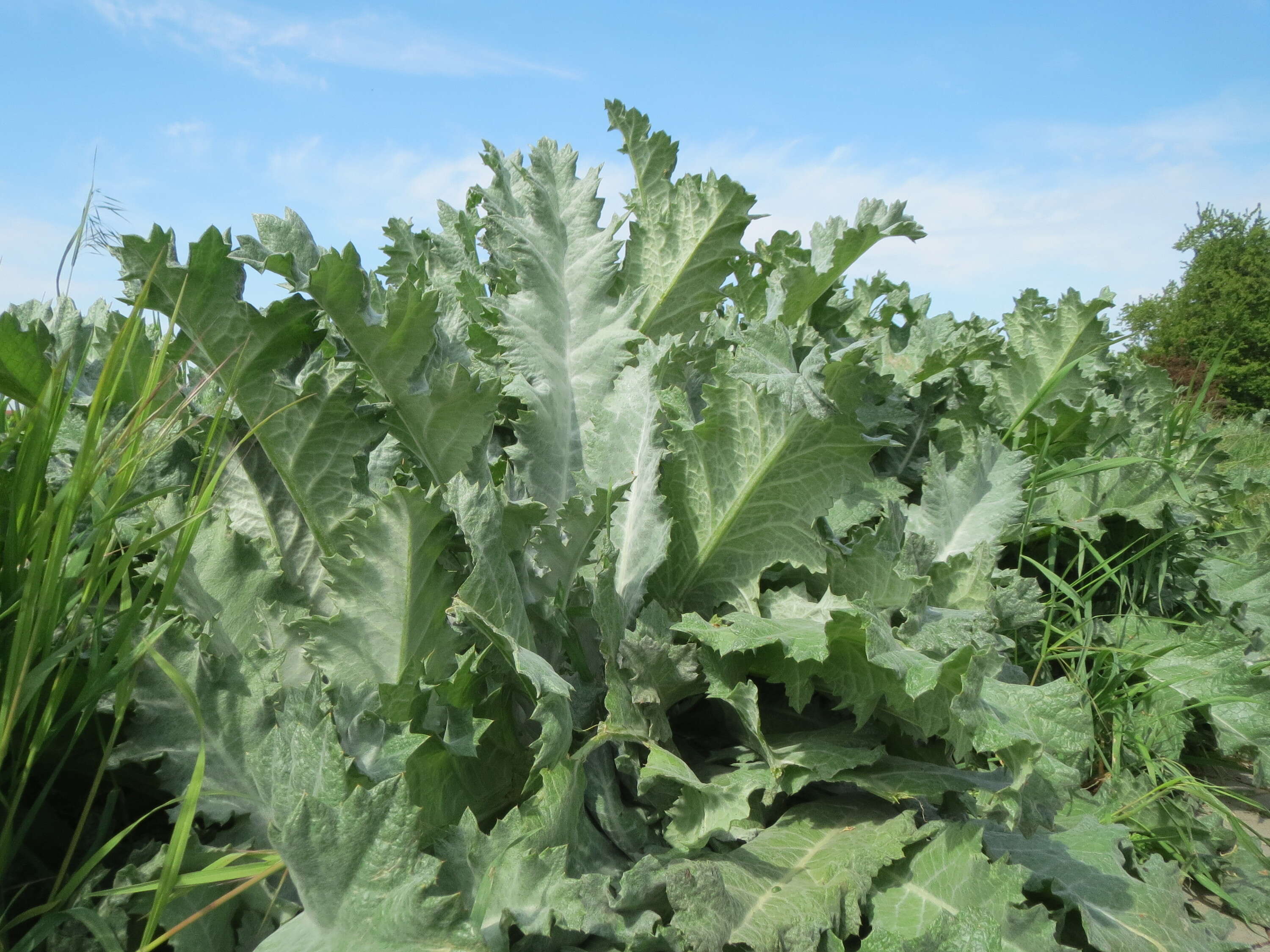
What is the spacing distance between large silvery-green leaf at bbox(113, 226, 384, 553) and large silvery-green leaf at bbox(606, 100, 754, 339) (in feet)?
2.75

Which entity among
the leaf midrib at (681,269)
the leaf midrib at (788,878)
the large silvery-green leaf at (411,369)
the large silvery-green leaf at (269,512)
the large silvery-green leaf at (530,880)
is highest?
the leaf midrib at (681,269)

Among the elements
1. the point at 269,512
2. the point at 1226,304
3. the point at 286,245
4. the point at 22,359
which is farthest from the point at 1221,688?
the point at 1226,304

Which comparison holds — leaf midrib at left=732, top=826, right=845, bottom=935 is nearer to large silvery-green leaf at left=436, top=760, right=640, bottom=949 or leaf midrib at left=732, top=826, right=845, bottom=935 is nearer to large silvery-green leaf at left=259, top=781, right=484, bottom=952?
large silvery-green leaf at left=436, top=760, right=640, bottom=949

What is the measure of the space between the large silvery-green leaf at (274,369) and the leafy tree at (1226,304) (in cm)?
2779

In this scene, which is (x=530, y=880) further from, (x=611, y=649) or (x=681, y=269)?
(x=681, y=269)

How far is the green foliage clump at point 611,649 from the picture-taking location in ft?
4.39

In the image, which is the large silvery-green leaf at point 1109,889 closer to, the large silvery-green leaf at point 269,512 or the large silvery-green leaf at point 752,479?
the large silvery-green leaf at point 752,479

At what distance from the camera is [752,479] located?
6.02 ft

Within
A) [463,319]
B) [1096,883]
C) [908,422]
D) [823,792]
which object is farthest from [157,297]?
[1096,883]

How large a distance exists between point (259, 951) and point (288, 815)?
172mm

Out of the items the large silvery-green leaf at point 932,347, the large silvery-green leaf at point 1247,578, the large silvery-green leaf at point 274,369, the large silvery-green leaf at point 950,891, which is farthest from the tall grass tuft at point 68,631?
the large silvery-green leaf at point 1247,578

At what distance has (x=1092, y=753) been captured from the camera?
2533mm

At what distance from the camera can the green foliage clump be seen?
1.34 metres

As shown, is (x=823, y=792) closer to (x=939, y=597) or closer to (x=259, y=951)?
(x=939, y=597)
